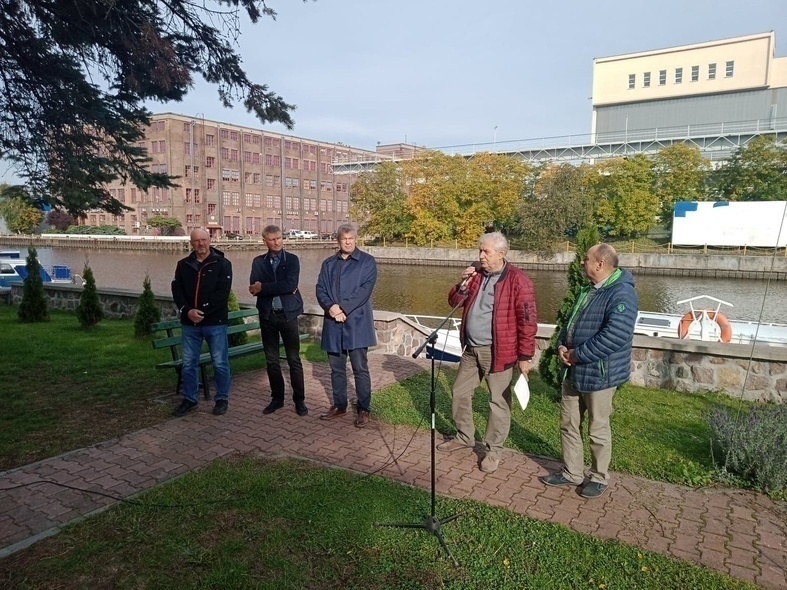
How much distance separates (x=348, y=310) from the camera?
5.67m

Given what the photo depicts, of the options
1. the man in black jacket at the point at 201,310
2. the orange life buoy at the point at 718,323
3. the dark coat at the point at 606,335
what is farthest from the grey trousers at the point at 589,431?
the orange life buoy at the point at 718,323

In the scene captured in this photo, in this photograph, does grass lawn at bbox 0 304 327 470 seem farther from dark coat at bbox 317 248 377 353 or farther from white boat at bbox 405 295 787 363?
white boat at bbox 405 295 787 363

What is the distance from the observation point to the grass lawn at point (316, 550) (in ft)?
10.1

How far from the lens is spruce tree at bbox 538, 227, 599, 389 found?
20.9 ft

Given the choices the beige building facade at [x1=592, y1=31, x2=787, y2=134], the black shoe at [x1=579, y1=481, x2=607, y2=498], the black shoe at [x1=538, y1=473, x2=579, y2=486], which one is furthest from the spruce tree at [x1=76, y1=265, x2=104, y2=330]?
the beige building facade at [x1=592, y1=31, x2=787, y2=134]

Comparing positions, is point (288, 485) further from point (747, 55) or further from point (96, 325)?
point (747, 55)

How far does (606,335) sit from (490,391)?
3.75 ft

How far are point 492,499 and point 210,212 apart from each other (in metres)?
73.0

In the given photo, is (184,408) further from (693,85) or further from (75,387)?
(693,85)

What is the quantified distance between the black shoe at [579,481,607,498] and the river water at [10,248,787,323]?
1505 cm

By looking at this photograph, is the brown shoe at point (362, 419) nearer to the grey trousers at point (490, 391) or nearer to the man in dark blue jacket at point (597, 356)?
the grey trousers at point (490, 391)

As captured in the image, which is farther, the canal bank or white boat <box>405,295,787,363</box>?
the canal bank

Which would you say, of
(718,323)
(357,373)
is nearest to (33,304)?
(357,373)

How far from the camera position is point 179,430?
18.1ft
